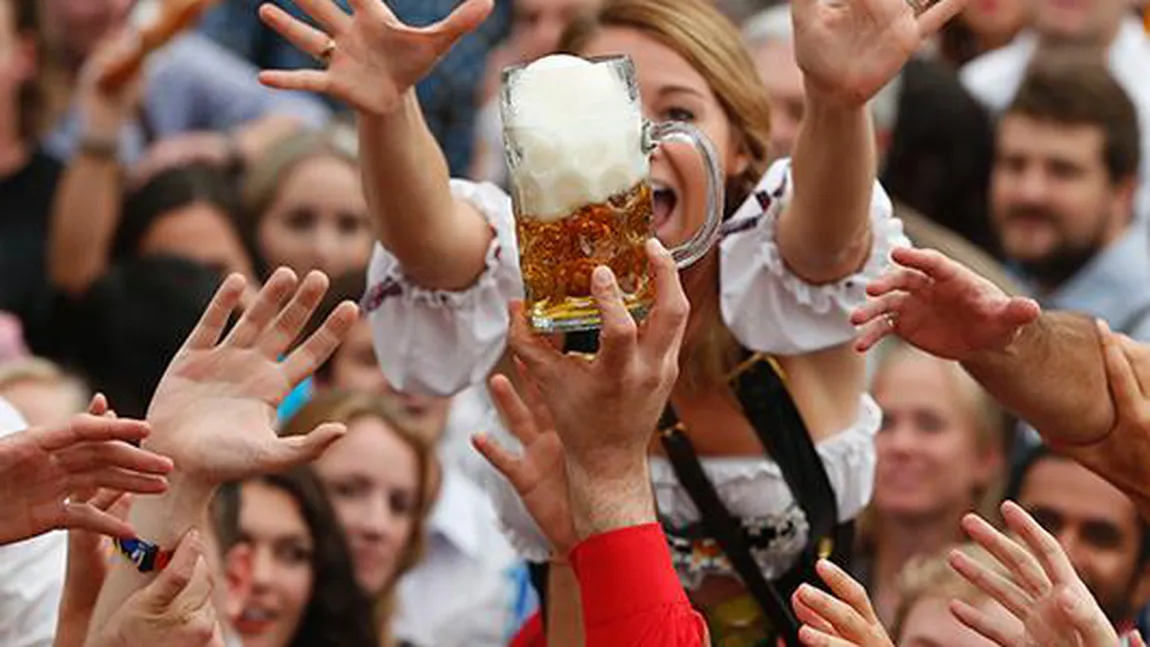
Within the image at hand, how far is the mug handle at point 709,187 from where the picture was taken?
3.42 meters

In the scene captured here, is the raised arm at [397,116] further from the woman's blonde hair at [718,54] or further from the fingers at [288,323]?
the woman's blonde hair at [718,54]

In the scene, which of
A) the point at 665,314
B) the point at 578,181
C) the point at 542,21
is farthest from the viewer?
the point at 542,21

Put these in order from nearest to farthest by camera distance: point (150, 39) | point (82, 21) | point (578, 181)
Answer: point (578, 181), point (150, 39), point (82, 21)

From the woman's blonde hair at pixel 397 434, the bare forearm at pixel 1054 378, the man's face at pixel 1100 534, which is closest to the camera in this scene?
the bare forearm at pixel 1054 378

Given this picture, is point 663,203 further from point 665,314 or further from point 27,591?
point 27,591

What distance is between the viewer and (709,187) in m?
3.50

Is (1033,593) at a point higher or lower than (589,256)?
lower

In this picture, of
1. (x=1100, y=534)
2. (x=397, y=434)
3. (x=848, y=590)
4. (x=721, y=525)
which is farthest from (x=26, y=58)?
(x=848, y=590)

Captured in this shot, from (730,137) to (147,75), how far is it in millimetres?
4022

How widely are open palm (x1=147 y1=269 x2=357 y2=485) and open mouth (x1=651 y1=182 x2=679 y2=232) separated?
1.58 feet

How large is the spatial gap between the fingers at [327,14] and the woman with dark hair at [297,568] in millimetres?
1748

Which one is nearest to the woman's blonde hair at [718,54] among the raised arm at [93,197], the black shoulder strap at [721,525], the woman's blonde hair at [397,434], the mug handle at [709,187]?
the black shoulder strap at [721,525]

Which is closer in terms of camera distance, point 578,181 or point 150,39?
point 578,181

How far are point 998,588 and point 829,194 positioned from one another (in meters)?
0.67
